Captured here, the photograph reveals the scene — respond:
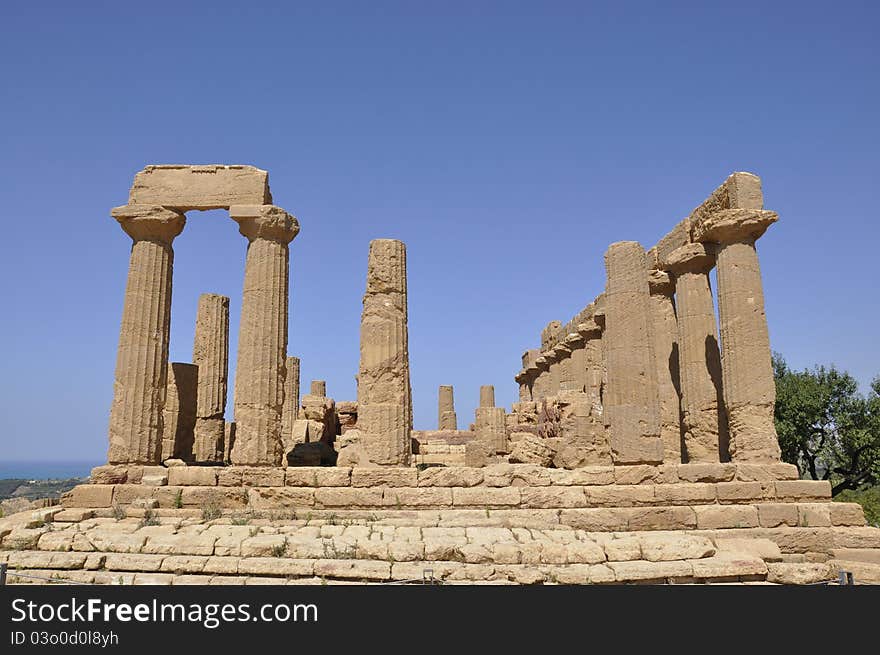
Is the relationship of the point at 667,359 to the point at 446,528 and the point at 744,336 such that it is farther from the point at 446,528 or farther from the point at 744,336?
the point at 446,528

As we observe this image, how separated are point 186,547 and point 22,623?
3.25 meters

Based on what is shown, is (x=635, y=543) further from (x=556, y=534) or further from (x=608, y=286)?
(x=608, y=286)

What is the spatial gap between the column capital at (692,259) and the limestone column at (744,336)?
4.18ft

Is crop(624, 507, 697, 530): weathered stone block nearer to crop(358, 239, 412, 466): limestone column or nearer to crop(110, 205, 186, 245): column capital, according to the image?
crop(358, 239, 412, 466): limestone column

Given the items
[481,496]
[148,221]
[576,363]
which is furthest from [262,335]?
[576,363]

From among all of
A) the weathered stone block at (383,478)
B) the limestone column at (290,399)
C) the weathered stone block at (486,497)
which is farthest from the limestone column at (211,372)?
the weathered stone block at (486,497)

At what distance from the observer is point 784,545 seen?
12.3m

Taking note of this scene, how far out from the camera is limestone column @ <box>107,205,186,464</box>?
570 inches

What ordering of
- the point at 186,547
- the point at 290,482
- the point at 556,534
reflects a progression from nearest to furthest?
the point at 186,547 → the point at 556,534 → the point at 290,482

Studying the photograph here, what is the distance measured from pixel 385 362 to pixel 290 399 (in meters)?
13.2

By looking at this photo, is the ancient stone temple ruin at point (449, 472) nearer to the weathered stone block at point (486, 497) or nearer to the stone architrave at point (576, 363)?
the weathered stone block at point (486, 497)

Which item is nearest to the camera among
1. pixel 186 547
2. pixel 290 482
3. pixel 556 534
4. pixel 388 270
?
pixel 186 547

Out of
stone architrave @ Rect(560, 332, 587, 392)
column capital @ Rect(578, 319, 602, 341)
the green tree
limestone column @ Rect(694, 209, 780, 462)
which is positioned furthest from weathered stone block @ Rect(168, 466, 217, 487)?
the green tree

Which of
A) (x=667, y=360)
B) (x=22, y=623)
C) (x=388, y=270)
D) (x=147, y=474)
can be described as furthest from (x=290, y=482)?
(x=667, y=360)
